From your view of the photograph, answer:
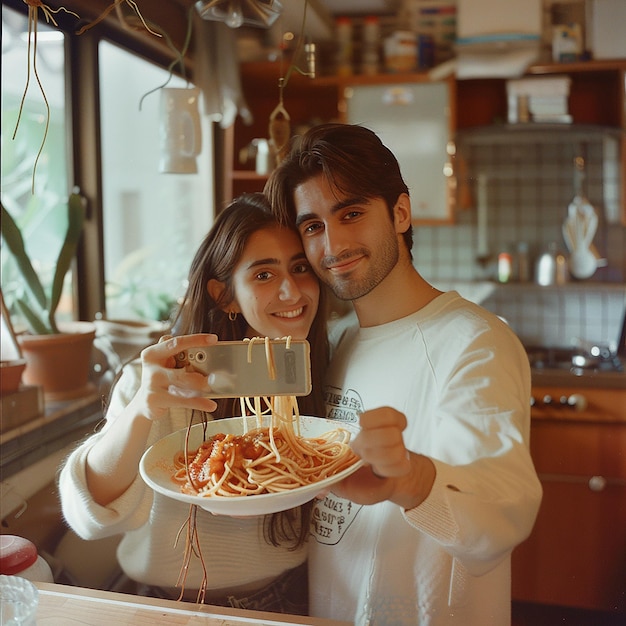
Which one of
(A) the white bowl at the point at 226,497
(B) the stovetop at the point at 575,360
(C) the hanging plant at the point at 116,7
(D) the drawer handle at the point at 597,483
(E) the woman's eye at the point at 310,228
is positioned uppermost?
(C) the hanging plant at the point at 116,7

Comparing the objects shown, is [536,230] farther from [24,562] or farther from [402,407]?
[24,562]

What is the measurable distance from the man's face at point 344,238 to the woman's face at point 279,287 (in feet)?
0.05

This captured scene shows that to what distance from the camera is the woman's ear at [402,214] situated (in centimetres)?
69

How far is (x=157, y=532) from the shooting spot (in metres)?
0.77

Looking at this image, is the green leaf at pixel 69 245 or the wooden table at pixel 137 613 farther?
the green leaf at pixel 69 245

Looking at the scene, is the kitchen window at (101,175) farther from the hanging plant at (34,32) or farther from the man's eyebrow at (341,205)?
the man's eyebrow at (341,205)

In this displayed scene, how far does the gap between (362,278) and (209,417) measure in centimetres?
20

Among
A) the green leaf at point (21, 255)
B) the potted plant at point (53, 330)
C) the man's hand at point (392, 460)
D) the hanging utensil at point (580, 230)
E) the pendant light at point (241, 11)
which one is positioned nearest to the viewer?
the man's hand at point (392, 460)

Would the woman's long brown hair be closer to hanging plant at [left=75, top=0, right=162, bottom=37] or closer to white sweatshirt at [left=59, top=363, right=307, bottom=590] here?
white sweatshirt at [left=59, top=363, right=307, bottom=590]

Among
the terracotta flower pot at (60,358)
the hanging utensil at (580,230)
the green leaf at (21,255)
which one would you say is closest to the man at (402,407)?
the terracotta flower pot at (60,358)

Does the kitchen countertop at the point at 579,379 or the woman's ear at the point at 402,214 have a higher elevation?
the woman's ear at the point at 402,214

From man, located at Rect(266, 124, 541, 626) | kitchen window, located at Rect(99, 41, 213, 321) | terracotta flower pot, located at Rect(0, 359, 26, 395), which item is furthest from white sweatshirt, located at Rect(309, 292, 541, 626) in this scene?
terracotta flower pot, located at Rect(0, 359, 26, 395)

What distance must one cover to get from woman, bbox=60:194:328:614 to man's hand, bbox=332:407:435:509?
0.09 m

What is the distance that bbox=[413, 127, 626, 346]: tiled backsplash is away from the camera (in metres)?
0.77
